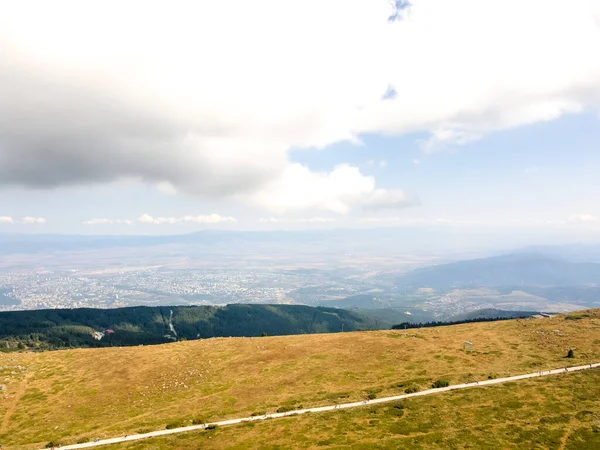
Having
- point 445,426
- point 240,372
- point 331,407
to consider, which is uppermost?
point 445,426

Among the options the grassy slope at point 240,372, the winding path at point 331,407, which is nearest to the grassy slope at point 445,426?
the winding path at point 331,407

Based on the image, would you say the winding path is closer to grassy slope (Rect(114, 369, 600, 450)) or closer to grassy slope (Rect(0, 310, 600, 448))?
grassy slope (Rect(0, 310, 600, 448))

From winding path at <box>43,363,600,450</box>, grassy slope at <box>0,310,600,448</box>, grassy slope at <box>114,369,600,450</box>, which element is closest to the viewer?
grassy slope at <box>114,369,600,450</box>

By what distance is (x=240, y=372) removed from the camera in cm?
7781

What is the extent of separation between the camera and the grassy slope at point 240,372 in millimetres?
60062

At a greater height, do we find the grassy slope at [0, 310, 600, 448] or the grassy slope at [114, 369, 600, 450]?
the grassy slope at [114, 369, 600, 450]

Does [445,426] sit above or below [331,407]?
above

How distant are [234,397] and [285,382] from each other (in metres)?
11.2

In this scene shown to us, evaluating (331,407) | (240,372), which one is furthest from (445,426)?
(240,372)

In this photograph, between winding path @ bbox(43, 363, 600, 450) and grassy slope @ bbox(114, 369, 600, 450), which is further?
winding path @ bbox(43, 363, 600, 450)

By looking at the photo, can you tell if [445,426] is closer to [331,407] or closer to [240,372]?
[331,407]

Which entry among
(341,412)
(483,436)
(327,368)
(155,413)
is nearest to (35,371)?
(155,413)

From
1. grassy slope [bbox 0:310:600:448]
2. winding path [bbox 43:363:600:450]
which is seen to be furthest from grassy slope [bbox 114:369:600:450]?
grassy slope [bbox 0:310:600:448]

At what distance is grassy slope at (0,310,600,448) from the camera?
197 feet
